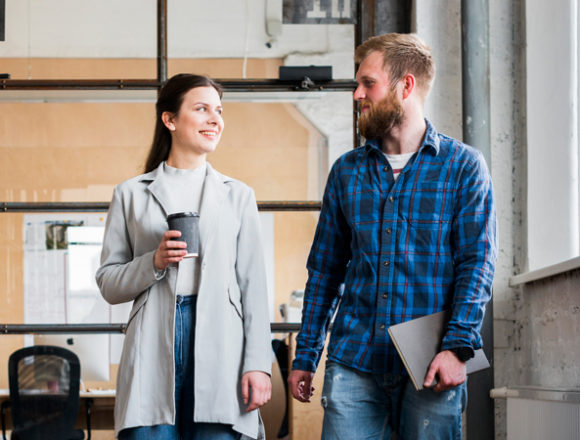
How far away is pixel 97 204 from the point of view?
3.51 meters

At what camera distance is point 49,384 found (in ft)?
12.0

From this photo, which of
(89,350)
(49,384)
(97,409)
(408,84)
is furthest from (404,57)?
(49,384)

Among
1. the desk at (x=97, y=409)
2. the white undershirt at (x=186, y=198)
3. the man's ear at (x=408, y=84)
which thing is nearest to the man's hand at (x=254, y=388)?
the white undershirt at (x=186, y=198)

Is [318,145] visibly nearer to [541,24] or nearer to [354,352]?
[541,24]

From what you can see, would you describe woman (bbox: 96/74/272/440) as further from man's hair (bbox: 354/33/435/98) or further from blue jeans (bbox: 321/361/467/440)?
man's hair (bbox: 354/33/435/98)

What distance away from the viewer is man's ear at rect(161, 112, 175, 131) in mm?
2462

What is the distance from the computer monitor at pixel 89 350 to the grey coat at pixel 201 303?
3.90 feet

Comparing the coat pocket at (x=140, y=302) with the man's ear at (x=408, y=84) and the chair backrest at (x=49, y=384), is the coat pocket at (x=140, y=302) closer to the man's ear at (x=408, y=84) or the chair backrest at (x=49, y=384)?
the man's ear at (x=408, y=84)

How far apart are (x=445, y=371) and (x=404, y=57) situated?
0.90 meters

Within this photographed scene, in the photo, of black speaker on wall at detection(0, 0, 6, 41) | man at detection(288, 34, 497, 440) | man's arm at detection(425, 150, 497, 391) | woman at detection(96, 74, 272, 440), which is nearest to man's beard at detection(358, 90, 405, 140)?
man at detection(288, 34, 497, 440)

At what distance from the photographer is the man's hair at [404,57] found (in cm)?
228

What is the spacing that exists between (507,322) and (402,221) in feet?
4.26

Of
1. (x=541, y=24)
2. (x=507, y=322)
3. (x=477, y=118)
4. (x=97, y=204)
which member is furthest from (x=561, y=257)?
(x=97, y=204)

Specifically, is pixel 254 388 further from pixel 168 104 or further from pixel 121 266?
pixel 168 104
